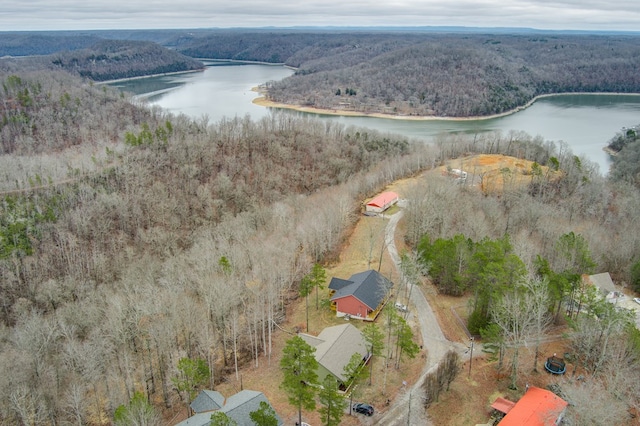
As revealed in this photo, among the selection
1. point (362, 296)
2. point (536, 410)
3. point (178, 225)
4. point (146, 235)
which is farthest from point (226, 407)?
Answer: point (178, 225)

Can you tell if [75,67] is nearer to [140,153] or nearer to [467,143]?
[140,153]

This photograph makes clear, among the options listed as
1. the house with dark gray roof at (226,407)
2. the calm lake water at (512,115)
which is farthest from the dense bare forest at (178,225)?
the calm lake water at (512,115)

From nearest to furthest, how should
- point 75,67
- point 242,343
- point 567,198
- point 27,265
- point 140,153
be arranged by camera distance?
1. point 242,343
2. point 27,265
3. point 567,198
4. point 140,153
5. point 75,67

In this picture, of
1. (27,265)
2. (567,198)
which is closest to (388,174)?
(567,198)

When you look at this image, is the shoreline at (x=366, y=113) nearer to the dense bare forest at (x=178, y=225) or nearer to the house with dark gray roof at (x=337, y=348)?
the dense bare forest at (x=178, y=225)

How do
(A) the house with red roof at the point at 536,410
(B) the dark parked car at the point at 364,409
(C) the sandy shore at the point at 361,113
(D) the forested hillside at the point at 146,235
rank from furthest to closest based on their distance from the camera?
(C) the sandy shore at the point at 361,113
(D) the forested hillside at the point at 146,235
(B) the dark parked car at the point at 364,409
(A) the house with red roof at the point at 536,410

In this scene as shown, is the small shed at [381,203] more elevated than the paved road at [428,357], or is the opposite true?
the small shed at [381,203]
